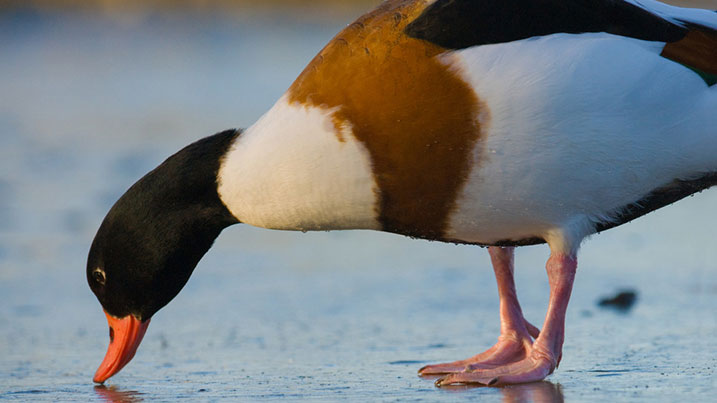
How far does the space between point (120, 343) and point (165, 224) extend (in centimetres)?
57

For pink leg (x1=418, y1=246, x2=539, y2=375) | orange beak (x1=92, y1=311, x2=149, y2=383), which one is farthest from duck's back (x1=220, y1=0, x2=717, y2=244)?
A: orange beak (x1=92, y1=311, x2=149, y2=383)

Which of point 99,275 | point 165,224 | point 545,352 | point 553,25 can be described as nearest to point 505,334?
point 545,352

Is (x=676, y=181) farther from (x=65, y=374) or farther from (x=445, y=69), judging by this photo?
(x=65, y=374)

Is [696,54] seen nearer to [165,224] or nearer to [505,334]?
[505,334]

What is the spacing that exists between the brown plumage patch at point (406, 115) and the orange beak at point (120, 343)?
117 cm

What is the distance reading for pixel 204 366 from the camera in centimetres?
475

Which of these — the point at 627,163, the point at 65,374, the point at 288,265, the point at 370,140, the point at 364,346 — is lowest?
the point at 288,265

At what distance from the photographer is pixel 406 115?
13.4 ft

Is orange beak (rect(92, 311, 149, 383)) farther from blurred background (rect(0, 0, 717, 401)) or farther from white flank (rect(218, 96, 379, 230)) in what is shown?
white flank (rect(218, 96, 379, 230))

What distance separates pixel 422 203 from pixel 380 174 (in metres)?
0.19

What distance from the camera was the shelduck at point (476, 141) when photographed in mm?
4109

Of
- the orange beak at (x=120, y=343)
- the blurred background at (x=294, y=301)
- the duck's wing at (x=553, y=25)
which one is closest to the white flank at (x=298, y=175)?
the duck's wing at (x=553, y=25)

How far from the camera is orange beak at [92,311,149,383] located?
4637mm

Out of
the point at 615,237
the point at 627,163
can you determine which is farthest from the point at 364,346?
the point at 615,237
